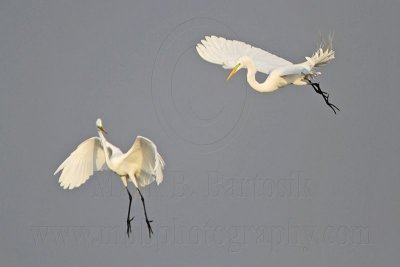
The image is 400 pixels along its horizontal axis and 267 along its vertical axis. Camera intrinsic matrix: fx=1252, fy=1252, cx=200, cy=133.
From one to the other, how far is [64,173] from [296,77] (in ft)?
17.0

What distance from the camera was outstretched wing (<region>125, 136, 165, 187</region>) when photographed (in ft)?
72.7

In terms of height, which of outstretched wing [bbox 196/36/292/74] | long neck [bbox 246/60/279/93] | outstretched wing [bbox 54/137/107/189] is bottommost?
outstretched wing [bbox 54/137/107/189]

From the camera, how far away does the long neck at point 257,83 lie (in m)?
→ 22.0

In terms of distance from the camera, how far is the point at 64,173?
24172 millimetres

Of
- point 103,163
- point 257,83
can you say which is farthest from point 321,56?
point 103,163

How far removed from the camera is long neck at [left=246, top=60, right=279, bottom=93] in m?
22.0

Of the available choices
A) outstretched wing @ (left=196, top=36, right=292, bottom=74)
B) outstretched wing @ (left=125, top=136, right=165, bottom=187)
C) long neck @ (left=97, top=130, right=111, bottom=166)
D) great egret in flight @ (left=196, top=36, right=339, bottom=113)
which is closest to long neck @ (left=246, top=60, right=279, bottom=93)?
great egret in flight @ (left=196, top=36, right=339, bottom=113)

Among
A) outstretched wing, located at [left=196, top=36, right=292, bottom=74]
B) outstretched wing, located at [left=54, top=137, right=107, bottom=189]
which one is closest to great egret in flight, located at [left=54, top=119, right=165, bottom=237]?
outstretched wing, located at [left=54, top=137, right=107, bottom=189]

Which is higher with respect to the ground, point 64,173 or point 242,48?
point 242,48

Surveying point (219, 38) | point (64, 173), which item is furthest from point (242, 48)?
point (64, 173)

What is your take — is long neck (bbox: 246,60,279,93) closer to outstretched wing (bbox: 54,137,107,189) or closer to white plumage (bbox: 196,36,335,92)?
white plumage (bbox: 196,36,335,92)

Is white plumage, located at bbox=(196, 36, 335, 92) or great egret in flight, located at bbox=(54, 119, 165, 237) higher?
white plumage, located at bbox=(196, 36, 335, 92)

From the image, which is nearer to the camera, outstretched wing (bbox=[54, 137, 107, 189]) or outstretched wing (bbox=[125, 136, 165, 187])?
outstretched wing (bbox=[125, 136, 165, 187])

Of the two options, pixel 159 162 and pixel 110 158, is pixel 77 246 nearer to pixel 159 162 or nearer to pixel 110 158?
pixel 110 158
